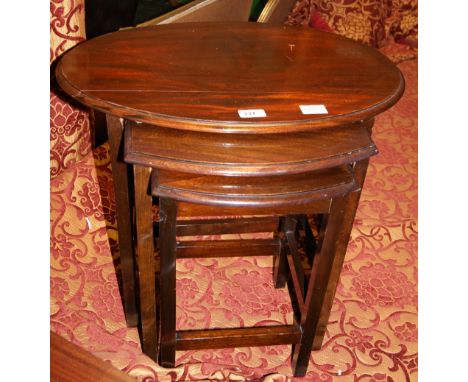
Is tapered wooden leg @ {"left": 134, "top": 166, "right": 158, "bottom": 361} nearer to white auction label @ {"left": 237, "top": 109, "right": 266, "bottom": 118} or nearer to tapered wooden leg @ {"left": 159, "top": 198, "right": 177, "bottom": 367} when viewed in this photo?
tapered wooden leg @ {"left": 159, "top": 198, "right": 177, "bottom": 367}

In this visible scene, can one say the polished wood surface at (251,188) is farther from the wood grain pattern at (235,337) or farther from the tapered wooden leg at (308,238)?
the tapered wooden leg at (308,238)

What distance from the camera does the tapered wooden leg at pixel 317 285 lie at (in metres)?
1.03

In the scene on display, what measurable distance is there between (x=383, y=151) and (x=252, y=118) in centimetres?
151

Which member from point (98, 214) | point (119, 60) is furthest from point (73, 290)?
point (119, 60)

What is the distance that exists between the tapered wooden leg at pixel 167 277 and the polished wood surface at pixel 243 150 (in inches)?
4.1

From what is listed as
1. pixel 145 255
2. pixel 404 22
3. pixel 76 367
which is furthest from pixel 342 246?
pixel 404 22

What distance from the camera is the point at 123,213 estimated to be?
1.20 m

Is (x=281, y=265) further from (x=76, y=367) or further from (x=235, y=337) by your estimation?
(x=76, y=367)

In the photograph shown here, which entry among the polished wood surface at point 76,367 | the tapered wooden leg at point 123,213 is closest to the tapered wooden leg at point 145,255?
the tapered wooden leg at point 123,213

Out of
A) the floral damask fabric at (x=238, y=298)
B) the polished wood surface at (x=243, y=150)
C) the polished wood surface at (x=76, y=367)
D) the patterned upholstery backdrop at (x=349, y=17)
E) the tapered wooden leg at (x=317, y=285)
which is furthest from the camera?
the patterned upholstery backdrop at (x=349, y=17)

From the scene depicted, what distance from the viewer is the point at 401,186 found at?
2.06m

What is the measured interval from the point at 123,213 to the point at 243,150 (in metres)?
→ 0.44

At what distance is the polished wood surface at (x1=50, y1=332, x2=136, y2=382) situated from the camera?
0.71 meters

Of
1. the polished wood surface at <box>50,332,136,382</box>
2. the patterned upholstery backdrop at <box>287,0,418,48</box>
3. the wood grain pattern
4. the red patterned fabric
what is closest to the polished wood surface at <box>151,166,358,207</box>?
the polished wood surface at <box>50,332,136,382</box>
